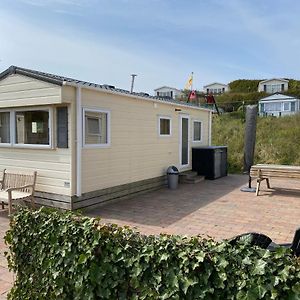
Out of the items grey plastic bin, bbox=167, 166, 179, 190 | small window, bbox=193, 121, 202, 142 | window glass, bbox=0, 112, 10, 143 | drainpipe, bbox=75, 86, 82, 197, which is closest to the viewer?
drainpipe, bbox=75, 86, 82, 197

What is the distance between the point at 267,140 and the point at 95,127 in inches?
464

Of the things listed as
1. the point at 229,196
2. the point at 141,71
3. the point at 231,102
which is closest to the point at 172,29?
the point at 229,196

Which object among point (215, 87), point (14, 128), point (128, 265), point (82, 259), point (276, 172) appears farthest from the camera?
point (215, 87)

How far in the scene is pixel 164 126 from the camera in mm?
10141

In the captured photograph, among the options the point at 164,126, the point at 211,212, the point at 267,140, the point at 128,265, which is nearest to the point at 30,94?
the point at 164,126

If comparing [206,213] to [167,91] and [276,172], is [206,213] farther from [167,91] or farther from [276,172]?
[167,91]

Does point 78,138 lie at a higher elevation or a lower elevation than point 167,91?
lower

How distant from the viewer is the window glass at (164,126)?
9.91 metres

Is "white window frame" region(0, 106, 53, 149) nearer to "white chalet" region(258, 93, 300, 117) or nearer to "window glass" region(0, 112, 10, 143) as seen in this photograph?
"window glass" region(0, 112, 10, 143)

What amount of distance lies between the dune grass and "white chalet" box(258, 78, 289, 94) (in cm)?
3595

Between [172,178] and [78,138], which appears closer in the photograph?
[78,138]

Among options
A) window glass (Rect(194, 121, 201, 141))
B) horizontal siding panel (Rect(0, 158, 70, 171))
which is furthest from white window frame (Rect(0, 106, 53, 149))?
window glass (Rect(194, 121, 201, 141))

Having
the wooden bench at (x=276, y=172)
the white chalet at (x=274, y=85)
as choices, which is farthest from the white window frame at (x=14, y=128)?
the white chalet at (x=274, y=85)

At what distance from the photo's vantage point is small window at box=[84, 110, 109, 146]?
6.97 metres
